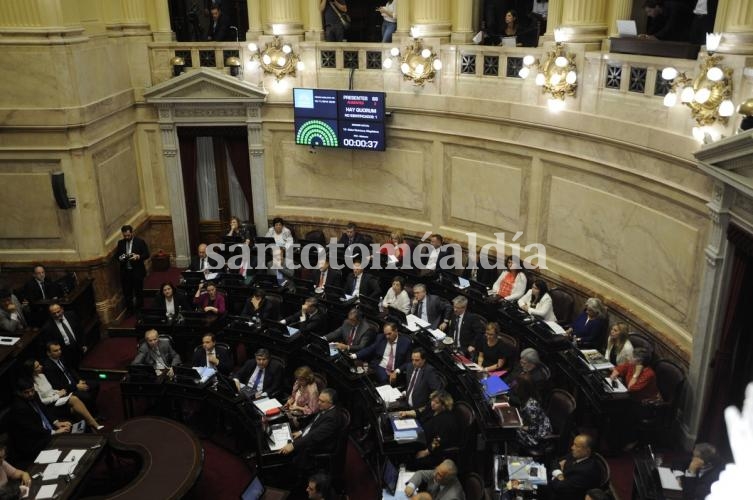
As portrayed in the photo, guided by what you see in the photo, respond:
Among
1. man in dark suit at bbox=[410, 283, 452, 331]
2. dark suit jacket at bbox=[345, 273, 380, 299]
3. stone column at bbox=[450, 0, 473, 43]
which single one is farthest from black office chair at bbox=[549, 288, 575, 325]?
stone column at bbox=[450, 0, 473, 43]

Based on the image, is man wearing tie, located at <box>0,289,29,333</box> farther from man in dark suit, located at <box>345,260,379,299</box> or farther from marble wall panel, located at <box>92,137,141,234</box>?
man in dark suit, located at <box>345,260,379,299</box>

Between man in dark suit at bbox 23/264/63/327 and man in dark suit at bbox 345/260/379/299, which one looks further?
man in dark suit at bbox 345/260/379/299

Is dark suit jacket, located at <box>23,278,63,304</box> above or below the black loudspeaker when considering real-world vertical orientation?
below

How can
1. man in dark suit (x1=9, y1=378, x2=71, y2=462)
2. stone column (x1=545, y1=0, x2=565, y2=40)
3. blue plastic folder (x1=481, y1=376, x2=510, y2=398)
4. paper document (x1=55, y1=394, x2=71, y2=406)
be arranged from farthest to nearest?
stone column (x1=545, y1=0, x2=565, y2=40)
paper document (x1=55, y1=394, x2=71, y2=406)
man in dark suit (x1=9, y1=378, x2=71, y2=462)
blue plastic folder (x1=481, y1=376, x2=510, y2=398)

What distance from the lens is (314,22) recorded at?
1298 cm

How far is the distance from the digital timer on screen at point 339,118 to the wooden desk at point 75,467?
6.82 m

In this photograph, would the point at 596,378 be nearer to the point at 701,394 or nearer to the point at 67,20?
the point at 701,394

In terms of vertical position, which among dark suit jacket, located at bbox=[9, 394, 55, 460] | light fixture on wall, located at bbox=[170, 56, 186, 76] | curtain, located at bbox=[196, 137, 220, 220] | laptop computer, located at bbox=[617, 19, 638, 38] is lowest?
dark suit jacket, located at bbox=[9, 394, 55, 460]

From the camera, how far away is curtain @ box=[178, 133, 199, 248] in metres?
13.6

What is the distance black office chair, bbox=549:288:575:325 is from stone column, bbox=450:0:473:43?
4497 mm

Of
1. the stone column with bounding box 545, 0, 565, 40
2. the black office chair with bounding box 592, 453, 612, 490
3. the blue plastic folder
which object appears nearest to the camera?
the black office chair with bounding box 592, 453, 612, 490

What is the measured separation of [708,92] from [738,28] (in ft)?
2.19

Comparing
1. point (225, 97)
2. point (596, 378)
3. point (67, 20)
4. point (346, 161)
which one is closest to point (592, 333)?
Result: point (596, 378)

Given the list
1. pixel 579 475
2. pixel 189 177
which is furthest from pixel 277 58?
pixel 579 475
